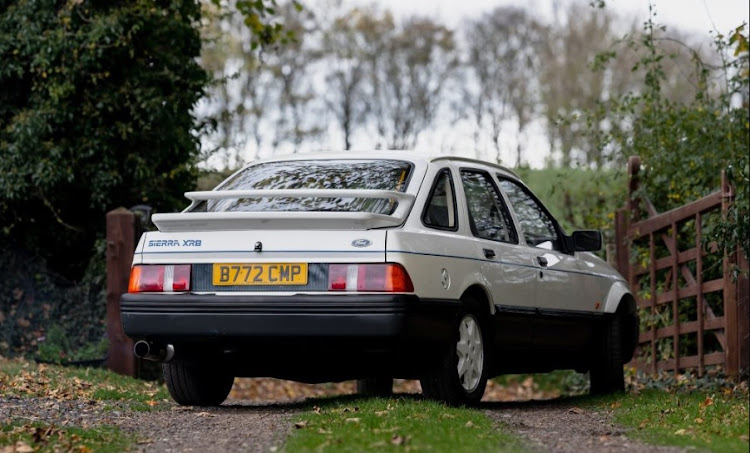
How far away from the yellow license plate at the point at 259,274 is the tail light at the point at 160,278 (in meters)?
0.22

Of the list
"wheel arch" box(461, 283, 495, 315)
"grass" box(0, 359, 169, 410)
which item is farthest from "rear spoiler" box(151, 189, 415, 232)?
"grass" box(0, 359, 169, 410)

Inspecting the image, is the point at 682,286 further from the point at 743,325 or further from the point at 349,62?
the point at 349,62

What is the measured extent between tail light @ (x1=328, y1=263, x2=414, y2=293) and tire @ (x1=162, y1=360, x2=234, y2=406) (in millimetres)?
1596

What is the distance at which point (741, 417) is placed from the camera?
23.5 ft

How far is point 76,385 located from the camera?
10031 millimetres

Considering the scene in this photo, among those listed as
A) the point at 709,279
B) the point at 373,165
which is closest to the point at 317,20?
the point at 709,279

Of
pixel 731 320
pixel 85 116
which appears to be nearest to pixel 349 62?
pixel 85 116

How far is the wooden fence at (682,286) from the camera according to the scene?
10.6 metres

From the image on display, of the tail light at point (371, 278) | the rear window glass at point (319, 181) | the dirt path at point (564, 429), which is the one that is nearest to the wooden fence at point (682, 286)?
the dirt path at point (564, 429)

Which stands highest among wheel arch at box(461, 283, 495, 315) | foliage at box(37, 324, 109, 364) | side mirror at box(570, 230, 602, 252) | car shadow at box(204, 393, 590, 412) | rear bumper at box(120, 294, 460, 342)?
side mirror at box(570, 230, 602, 252)

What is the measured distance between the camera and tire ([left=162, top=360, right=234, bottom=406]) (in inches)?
335

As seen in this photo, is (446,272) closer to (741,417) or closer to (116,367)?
(741,417)

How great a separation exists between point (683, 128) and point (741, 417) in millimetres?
6009

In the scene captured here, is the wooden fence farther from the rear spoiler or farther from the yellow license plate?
the yellow license plate
